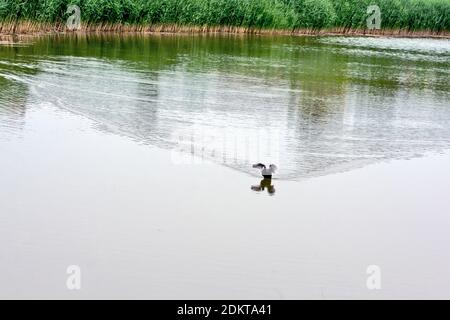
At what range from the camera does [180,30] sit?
3653 centimetres

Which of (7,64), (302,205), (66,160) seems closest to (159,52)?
(7,64)

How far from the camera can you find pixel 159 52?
28.4 metres

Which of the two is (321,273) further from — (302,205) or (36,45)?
(36,45)

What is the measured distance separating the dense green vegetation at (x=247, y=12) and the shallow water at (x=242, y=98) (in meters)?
1.38

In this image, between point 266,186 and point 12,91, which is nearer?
point 266,186

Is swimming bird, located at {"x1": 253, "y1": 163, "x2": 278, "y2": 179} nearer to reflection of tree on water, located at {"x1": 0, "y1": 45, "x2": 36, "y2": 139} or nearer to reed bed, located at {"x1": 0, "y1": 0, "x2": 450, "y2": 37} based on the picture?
reflection of tree on water, located at {"x1": 0, "y1": 45, "x2": 36, "y2": 139}

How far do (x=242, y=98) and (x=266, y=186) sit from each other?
7.71 m

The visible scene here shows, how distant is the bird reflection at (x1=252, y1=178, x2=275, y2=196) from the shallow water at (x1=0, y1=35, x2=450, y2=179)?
45 cm

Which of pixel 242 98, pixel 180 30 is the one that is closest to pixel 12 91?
pixel 242 98

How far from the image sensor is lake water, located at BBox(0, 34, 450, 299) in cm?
813
